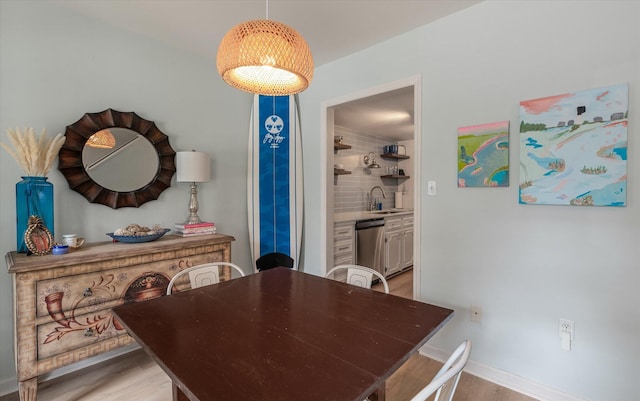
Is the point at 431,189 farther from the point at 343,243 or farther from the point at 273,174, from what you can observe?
the point at 273,174

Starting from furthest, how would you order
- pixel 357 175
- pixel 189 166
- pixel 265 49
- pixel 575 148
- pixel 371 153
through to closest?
pixel 371 153
pixel 357 175
pixel 189 166
pixel 575 148
pixel 265 49

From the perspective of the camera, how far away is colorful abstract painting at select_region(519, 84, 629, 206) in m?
1.62

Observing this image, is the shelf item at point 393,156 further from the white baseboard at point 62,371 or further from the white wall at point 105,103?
the white baseboard at point 62,371

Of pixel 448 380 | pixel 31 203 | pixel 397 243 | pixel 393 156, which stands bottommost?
pixel 397 243

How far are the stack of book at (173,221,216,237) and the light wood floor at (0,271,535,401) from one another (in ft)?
3.34

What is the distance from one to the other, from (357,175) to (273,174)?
6.85 ft

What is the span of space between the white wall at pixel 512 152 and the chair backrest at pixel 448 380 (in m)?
1.40

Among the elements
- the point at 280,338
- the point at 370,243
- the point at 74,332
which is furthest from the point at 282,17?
the point at 370,243

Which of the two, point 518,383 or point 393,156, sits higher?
point 393,156

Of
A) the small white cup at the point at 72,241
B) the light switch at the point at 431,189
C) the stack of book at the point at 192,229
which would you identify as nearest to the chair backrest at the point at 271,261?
the stack of book at the point at 192,229

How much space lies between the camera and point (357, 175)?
4984 millimetres

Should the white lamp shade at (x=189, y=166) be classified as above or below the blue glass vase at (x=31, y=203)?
above

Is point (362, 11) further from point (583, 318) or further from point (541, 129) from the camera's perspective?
point (583, 318)

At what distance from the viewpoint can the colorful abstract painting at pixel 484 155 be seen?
1.99 metres
